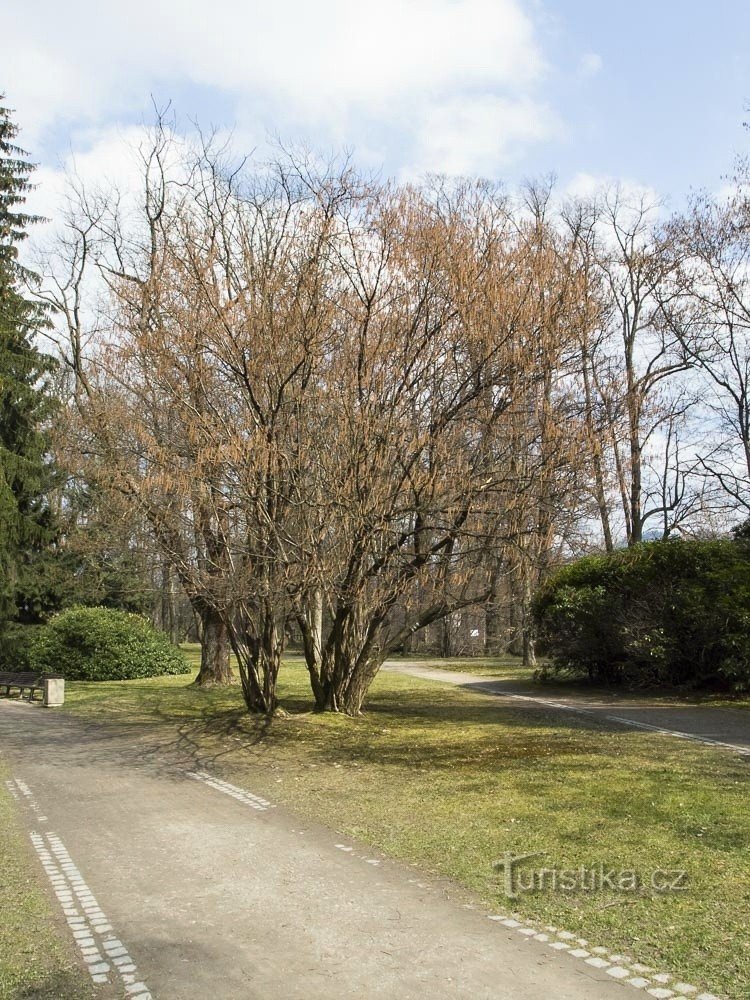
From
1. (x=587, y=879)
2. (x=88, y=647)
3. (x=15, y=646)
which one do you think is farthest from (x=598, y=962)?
(x=15, y=646)

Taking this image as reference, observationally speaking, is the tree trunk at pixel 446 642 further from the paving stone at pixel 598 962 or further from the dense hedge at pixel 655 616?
the paving stone at pixel 598 962

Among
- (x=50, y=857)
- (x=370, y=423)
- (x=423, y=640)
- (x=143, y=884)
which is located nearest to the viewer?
(x=143, y=884)

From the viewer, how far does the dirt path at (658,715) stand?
439 inches

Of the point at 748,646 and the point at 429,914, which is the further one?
the point at 748,646

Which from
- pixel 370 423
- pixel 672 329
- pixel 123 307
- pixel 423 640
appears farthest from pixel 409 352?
pixel 423 640

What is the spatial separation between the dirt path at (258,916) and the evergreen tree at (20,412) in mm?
17695

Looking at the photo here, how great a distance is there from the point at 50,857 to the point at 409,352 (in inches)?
293

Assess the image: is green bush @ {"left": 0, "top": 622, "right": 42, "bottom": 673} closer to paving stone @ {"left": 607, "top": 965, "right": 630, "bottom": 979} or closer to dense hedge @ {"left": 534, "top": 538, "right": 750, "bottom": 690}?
dense hedge @ {"left": 534, "top": 538, "right": 750, "bottom": 690}

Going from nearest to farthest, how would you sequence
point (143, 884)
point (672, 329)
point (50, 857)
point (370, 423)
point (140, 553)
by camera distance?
point (143, 884)
point (50, 857)
point (370, 423)
point (140, 553)
point (672, 329)

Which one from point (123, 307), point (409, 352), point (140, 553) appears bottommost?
point (140, 553)

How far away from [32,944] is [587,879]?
343 cm

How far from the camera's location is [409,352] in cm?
1138

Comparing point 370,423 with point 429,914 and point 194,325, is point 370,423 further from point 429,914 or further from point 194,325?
point 429,914

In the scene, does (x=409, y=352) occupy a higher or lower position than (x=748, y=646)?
higher
